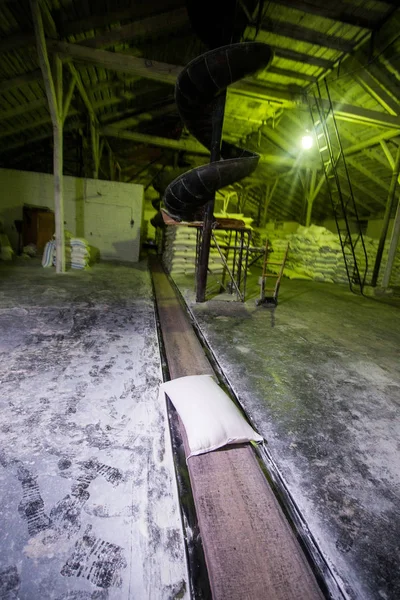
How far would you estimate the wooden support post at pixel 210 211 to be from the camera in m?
4.16

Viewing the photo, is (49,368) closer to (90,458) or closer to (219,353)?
(90,458)

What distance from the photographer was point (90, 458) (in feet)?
4.44

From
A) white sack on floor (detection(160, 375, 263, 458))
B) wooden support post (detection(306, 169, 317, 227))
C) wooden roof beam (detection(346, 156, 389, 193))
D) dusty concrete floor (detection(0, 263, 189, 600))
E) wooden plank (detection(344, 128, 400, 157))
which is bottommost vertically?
dusty concrete floor (detection(0, 263, 189, 600))

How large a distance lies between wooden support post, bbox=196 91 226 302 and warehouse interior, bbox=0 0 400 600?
40mm

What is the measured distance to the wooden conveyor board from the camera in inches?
36.2

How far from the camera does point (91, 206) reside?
862cm

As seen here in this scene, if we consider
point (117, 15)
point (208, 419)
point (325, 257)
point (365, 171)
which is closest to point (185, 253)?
point (325, 257)

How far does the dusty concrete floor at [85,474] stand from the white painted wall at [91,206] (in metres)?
6.67

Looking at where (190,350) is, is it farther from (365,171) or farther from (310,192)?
(365,171)

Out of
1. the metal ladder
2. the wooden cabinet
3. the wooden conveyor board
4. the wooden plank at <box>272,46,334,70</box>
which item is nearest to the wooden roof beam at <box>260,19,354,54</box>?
the wooden plank at <box>272,46,334,70</box>

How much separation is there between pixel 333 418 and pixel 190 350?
1423 millimetres

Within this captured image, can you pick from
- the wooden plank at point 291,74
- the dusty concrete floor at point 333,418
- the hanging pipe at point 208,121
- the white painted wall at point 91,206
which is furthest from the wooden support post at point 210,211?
the white painted wall at point 91,206

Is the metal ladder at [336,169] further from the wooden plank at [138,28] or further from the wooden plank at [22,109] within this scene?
the wooden plank at [22,109]

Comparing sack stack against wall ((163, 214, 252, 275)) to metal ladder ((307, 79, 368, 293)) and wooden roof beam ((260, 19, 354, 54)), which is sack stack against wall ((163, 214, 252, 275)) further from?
wooden roof beam ((260, 19, 354, 54))
